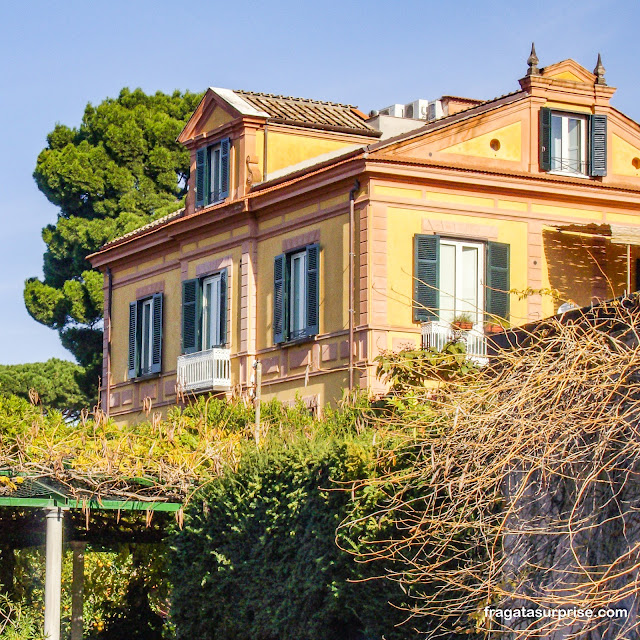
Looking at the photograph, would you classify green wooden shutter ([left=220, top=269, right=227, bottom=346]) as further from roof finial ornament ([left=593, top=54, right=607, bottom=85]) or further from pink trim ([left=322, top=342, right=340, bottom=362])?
roof finial ornament ([left=593, top=54, right=607, bottom=85])

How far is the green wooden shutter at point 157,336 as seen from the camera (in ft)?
97.2

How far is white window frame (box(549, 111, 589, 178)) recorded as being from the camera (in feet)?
83.9

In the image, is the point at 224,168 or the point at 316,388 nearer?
the point at 316,388

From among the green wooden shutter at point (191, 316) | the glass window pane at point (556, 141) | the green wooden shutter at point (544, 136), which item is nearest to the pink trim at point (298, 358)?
the green wooden shutter at point (191, 316)

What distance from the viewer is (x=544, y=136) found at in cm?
2530

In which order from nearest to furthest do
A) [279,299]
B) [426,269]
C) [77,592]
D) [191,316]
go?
[77,592] < [426,269] < [279,299] < [191,316]

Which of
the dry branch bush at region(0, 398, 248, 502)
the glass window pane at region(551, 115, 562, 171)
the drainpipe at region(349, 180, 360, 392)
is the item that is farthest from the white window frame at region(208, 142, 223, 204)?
the dry branch bush at region(0, 398, 248, 502)

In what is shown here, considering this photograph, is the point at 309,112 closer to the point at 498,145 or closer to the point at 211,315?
the point at 211,315

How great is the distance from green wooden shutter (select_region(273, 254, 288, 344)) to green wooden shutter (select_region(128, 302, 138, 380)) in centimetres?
544

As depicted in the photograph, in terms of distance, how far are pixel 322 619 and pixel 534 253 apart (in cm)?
1171

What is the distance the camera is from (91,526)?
67.7 feet

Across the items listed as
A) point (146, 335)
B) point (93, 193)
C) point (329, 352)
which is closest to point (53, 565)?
point (329, 352)

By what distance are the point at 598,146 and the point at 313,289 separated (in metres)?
5.74

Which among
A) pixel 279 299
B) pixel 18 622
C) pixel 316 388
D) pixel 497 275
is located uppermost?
pixel 497 275
